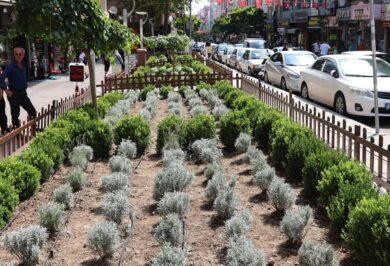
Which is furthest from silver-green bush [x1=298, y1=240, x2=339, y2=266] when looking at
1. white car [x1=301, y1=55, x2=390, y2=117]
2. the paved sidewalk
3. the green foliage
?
the paved sidewalk

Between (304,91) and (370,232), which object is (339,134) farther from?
(304,91)

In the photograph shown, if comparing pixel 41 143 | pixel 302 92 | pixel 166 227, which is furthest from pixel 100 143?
pixel 302 92

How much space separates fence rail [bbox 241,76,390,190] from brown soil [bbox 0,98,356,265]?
90cm

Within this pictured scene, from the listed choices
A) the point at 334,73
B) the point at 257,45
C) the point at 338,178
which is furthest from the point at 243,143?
the point at 257,45

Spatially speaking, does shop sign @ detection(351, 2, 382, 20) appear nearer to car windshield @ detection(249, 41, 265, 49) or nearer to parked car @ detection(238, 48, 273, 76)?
car windshield @ detection(249, 41, 265, 49)

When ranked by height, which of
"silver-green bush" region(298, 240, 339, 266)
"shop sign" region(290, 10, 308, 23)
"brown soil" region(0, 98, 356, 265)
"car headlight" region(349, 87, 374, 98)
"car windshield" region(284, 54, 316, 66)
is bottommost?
"brown soil" region(0, 98, 356, 265)

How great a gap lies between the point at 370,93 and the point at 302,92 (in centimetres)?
507

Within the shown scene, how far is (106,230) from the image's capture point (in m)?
4.99

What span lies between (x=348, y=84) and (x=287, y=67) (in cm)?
708

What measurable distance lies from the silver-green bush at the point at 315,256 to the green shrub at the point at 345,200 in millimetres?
751

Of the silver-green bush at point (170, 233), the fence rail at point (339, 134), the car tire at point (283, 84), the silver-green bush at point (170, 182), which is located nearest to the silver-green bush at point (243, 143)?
the fence rail at point (339, 134)

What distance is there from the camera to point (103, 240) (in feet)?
16.4

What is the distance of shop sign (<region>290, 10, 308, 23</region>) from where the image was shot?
183ft

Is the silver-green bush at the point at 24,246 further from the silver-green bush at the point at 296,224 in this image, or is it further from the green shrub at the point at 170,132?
the green shrub at the point at 170,132
